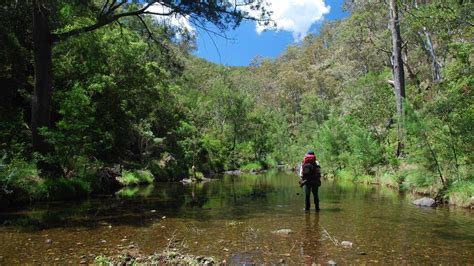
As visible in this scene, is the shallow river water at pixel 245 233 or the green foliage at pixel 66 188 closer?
the shallow river water at pixel 245 233

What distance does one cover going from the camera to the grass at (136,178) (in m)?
26.1

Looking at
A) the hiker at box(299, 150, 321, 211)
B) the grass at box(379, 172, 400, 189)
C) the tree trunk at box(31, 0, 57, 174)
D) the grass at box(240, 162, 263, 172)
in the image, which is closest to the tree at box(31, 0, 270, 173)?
the tree trunk at box(31, 0, 57, 174)

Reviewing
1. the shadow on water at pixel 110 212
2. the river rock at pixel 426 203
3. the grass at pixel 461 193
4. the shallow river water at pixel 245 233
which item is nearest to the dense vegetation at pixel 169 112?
the grass at pixel 461 193

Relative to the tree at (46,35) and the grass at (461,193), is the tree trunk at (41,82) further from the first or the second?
the grass at (461,193)

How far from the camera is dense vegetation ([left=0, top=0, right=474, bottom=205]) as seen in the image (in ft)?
47.7

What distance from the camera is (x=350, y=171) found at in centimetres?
3133

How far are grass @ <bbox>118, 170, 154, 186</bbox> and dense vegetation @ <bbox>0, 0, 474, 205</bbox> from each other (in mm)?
187

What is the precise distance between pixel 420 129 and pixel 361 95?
847 inches

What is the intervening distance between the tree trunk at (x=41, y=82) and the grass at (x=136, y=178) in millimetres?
9056

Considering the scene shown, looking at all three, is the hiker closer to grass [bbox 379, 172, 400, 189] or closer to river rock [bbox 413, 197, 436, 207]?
river rock [bbox 413, 197, 436, 207]

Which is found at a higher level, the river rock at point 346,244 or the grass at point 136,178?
the grass at point 136,178

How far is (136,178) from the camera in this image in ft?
90.3

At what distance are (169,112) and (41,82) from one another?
23454mm

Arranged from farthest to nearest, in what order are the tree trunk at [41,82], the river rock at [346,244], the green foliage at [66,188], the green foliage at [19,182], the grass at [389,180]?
the grass at [389,180] → the tree trunk at [41,82] → the green foliage at [66,188] → the green foliage at [19,182] → the river rock at [346,244]
